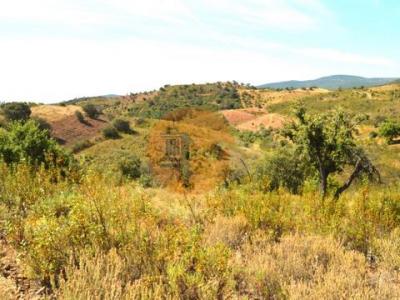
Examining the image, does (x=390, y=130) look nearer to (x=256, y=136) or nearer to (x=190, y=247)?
(x=256, y=136)

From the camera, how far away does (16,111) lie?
69.4 m

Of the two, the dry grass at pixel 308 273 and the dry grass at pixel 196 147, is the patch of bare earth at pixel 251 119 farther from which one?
the dry grass at pixel 308 273

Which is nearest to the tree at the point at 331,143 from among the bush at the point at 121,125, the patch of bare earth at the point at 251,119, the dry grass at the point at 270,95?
the bush at the point at 121,125

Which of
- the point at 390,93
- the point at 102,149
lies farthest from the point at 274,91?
the point at 102,149

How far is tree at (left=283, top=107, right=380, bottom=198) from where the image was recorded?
19.0 meters

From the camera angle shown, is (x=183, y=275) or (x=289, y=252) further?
(x=289, y=252)

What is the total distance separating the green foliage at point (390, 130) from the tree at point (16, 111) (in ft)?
184

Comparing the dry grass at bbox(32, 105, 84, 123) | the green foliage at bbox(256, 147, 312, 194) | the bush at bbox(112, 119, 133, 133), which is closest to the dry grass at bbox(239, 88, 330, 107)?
the bush at bbox(112, 119, 133, 133)

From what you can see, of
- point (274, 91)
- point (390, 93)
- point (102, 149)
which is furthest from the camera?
point (274, 91)

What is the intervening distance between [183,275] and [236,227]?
2640mm

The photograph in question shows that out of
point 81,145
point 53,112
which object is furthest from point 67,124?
point 81,145

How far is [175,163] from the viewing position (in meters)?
10.6

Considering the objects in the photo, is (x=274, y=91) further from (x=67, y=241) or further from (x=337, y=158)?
(x=67, y=241)

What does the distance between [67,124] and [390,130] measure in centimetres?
5279
